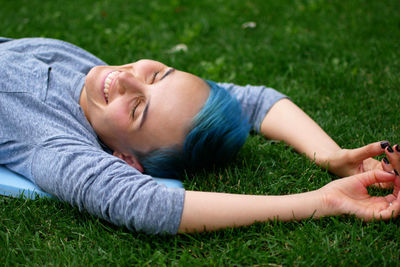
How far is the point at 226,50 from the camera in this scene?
12.0 ft

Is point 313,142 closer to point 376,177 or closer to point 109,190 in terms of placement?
point 376,177

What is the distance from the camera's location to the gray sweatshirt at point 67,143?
62.6 inches

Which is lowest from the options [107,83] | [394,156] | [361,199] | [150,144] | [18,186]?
[18,186]

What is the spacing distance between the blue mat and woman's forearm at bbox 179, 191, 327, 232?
15.8 inches

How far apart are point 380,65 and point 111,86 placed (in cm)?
235

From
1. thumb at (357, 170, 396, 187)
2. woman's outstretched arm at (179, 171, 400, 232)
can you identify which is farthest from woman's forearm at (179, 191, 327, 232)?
→ thumb at (357, 170, 396, 187)

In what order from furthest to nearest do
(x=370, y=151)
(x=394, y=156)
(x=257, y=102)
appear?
(x=257, y=102), (x=370, y=151), (x=394, y=156)

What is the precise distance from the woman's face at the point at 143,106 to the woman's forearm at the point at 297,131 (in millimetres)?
578

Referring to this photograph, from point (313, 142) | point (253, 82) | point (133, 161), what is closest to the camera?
point (133, 161)

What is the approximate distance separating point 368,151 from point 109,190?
1.25 metres

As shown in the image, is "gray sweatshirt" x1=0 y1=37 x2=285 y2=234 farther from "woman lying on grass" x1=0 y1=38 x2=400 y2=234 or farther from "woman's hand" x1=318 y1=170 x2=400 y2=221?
"woman's hand" x1=318 y1=170 x2=400 y2=221

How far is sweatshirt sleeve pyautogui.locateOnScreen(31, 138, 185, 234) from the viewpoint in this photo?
5.17 feet

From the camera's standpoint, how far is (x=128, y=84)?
194 cm

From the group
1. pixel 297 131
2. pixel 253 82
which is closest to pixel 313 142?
pixel 297 131
